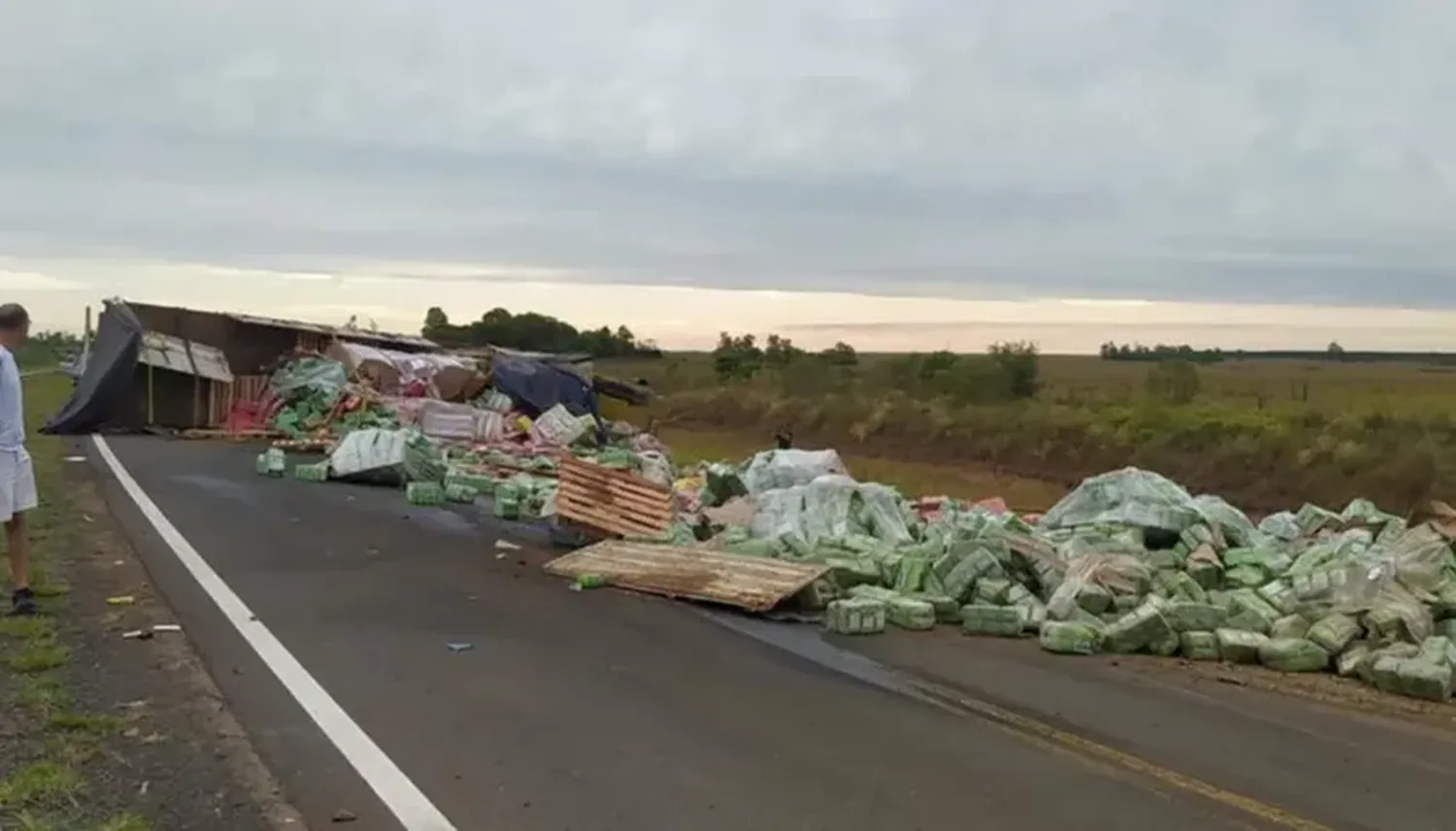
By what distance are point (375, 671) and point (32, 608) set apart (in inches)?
Result: 107

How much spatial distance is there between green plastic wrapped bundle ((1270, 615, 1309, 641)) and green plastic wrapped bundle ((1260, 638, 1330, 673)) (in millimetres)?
276

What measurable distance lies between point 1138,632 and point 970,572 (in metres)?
1.64

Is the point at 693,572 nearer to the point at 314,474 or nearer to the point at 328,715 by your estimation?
the point at 328,715

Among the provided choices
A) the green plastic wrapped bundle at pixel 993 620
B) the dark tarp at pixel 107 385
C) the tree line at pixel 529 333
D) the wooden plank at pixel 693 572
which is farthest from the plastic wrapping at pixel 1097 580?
the tree line at pixel 529 333

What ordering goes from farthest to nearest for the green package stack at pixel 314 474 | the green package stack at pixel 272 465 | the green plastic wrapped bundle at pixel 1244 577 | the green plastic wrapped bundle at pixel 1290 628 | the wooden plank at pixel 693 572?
the green package stack at pixel 272 465
the green package stack at pixel 314 474
the green plastic wrapped bundle at pixel 1244 577
the wooden plank at pixel 693 572
the green plastic wrapped bundle at pixel 1290 628

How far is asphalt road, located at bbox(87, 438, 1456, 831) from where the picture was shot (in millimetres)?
5578

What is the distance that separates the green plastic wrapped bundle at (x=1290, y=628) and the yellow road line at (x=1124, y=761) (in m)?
3.11

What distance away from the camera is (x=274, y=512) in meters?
15.2

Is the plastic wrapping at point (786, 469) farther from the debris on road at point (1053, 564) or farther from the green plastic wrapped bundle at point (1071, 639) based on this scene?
the green plastic wrapped bundle at point (1071, 639)

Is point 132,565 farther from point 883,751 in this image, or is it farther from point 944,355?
point 944,355

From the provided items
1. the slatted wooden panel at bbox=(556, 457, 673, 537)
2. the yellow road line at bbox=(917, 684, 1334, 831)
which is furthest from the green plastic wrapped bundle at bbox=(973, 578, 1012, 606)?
the slatted wooden panel at bbox=(556, 457, 673, 537)

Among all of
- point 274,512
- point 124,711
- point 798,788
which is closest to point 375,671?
point 124,711

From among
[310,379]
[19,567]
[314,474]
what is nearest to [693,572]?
[19,567]

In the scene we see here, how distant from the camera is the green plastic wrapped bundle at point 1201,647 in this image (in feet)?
30.3
